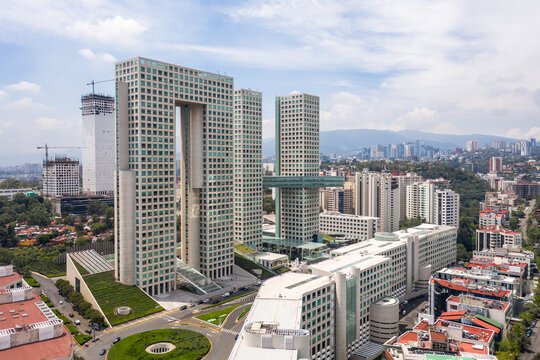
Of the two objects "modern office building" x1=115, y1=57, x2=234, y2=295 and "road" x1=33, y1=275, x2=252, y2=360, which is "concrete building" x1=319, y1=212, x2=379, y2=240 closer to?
"modern office building" x1=115, y1=57, x2=234, y2=295

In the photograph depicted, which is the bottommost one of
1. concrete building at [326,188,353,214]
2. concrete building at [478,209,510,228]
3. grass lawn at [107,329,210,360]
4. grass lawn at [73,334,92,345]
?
grass lawn at [107,329,210,360]

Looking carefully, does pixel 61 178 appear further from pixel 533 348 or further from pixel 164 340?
pixel 533 348

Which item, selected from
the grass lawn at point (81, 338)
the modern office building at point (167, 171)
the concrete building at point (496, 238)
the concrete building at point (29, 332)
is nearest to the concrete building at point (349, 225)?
the concrete building at point (496, 238)

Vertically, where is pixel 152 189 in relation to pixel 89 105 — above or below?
below

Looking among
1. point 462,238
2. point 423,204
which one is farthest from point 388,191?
point 462,238

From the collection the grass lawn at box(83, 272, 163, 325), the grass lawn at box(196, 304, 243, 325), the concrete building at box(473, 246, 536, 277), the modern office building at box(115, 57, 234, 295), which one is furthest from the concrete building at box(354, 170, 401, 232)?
the grass lawn at box(83, 272, 163, 325)

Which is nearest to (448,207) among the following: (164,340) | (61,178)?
(164,340)

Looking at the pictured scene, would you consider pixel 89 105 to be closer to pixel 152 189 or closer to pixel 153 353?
pixel 152 189
